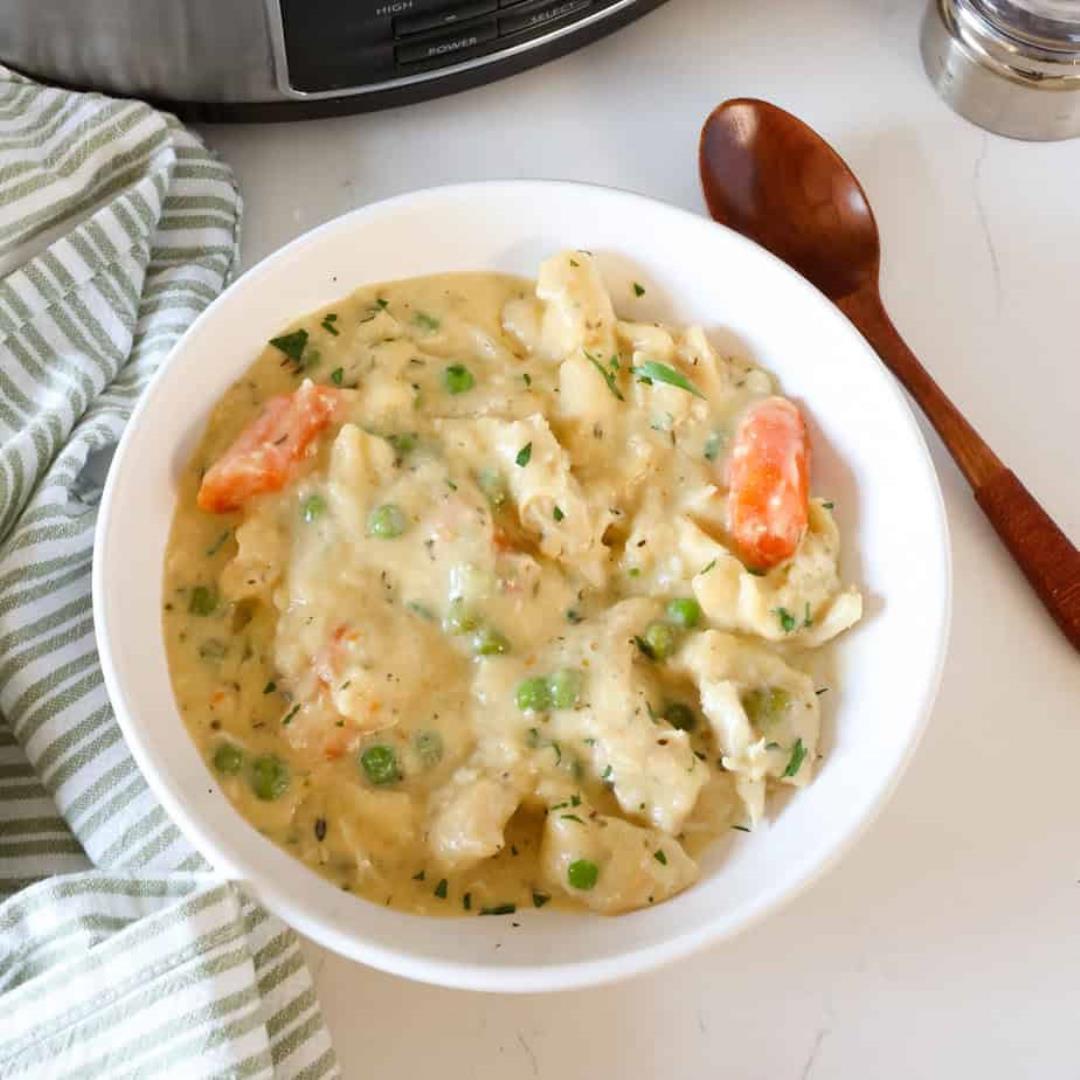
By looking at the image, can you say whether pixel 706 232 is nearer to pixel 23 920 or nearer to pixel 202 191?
pixel 202 191

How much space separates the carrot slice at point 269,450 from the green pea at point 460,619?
0.56 ft

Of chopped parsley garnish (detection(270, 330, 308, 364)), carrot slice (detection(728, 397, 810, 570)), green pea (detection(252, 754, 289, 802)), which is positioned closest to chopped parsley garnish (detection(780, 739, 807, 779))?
carrot slice (detection(728, 397, 810, 570))

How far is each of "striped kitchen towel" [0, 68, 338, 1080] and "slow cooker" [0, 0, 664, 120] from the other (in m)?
0.04

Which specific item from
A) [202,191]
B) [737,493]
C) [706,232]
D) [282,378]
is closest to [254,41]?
[202,191]

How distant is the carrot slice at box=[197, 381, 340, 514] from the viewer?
3.54 feet

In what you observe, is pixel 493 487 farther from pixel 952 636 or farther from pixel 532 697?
pixel 952 636

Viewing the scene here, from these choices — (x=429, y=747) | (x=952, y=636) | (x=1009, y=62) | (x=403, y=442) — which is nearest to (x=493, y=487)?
(x=403, y=442)

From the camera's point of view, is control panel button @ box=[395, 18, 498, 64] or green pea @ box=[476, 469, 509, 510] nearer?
green pea @ box=[476, 469, 509, 510]

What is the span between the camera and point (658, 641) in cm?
106

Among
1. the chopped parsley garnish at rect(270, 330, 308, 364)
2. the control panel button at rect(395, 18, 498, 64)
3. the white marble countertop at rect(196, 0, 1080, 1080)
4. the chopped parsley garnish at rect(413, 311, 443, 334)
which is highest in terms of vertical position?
the control panel button at rect(395, 18, 498, 64)

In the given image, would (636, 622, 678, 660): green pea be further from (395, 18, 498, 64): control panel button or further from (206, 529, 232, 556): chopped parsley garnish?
(395, 18, 498, 64): control panel button

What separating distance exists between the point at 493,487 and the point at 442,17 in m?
0.46

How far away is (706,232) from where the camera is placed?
1146 millimetres

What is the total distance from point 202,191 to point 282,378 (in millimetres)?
285
